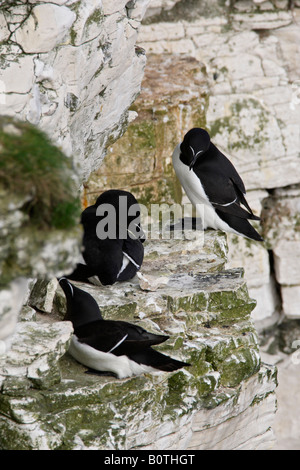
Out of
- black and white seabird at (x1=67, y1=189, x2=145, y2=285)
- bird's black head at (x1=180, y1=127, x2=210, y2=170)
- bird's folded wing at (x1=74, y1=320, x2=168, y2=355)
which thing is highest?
bird's black head at (x1=180, y1=127, x2=210, y2=170)

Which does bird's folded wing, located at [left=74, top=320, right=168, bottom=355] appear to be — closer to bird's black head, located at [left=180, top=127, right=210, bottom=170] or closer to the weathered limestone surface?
the weathered limestone surface

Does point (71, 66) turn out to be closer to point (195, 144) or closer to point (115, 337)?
point (195, 144)

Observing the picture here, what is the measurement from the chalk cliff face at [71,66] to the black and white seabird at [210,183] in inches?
25.3

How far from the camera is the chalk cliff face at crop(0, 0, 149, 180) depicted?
422 cm

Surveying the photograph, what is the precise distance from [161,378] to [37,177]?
6.12ft

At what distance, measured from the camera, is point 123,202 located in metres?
5.32

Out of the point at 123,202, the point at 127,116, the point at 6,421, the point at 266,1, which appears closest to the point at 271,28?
the point at 266,1

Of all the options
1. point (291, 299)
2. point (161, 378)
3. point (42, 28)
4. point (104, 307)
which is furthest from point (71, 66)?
point (291, 299)

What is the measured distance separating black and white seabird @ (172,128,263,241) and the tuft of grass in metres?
3.15

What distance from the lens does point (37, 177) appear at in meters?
2.79

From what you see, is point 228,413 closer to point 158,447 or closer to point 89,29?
point 158,447

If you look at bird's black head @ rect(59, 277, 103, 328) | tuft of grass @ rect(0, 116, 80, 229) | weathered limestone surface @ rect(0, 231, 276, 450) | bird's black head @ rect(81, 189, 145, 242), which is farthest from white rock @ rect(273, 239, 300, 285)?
tuft of grass @ rect(0, 116, 80, 229)

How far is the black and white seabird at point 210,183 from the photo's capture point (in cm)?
598

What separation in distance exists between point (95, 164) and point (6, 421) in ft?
10.5
